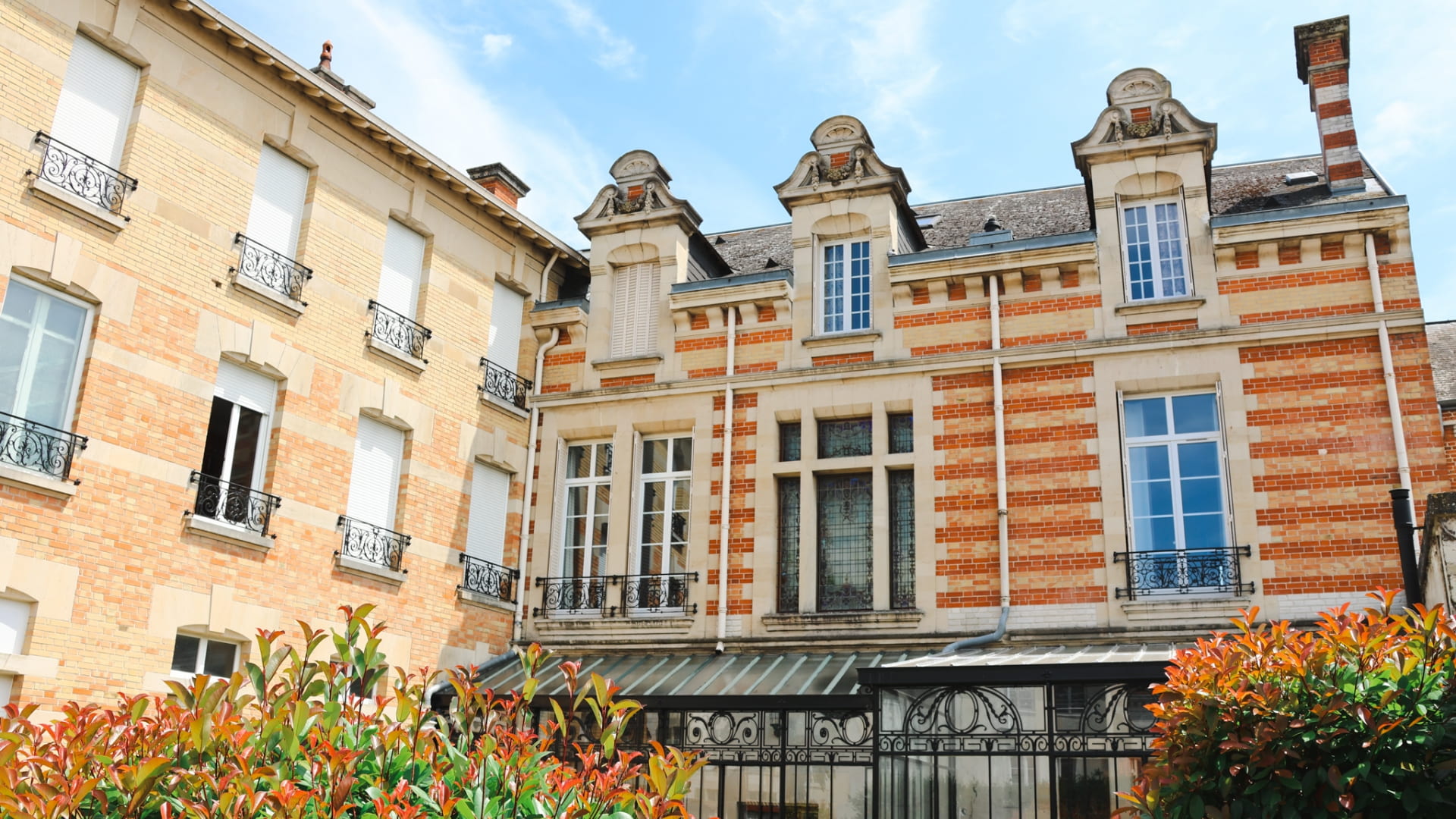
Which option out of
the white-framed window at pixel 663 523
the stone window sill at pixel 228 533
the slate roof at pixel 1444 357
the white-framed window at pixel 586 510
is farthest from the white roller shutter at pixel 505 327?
the slate roof at pixel 1444 357

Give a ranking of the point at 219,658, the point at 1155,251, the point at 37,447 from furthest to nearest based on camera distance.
→ the point at 1155,251
the point at 219,658
the point at 37,447

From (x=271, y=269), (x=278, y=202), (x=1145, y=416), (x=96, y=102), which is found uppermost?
(x=96, y=102)

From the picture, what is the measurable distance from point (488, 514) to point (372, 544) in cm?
176

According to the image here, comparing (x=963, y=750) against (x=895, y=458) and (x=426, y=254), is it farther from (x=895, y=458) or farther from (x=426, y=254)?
(x=426, y=254)

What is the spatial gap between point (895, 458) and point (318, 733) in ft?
29.7

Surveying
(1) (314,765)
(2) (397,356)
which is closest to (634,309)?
(2) (397,356)

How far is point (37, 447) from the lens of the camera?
911cm

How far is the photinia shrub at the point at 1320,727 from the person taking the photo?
3.95 metres

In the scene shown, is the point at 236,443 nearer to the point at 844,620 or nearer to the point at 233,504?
the point at 233,504

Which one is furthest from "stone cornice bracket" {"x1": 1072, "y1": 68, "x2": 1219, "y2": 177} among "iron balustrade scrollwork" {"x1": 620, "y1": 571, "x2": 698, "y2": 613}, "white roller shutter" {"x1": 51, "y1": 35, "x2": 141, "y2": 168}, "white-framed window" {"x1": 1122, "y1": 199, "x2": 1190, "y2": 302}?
"white roller shutter" {"x1": 51, "y1": 35, "x2": 141, "y2": 168}

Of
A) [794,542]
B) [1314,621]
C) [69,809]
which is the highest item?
[794,542]

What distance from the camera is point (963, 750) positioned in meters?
9.18

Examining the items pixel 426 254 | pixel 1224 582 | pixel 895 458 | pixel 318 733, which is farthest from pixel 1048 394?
pixel 318 733

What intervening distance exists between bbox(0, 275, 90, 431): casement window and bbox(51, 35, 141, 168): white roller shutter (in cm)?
133
